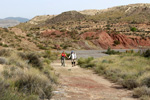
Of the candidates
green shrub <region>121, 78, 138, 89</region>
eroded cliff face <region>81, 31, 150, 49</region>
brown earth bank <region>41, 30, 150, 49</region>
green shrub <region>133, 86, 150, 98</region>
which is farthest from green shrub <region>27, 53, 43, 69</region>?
eroded cliff face <region>81, 31, 150, 49</region>

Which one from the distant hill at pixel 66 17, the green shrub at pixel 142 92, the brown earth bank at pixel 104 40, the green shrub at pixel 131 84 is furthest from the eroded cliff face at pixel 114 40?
the distant hill at pixel 66 17

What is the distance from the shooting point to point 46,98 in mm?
9188

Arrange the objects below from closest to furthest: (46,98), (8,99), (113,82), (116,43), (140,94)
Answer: (8,99) < (46,98) < (140,94) < (113,82) < (116,43)

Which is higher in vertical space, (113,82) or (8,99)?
(8,99)

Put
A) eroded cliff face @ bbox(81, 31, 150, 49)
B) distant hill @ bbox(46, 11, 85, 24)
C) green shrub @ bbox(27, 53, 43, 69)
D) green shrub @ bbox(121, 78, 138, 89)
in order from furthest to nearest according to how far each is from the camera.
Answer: distant hill @ bbox(46, 11, 85, 24)
eroded cliff face @ bbox(81, 31, 150, 49)
green shrub @ bbox(27, 53, 43, 69)
green shrub @ bbox(121, 78, 138, 89)

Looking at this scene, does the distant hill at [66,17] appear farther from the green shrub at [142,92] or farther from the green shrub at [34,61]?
the green shrub at [142,92]

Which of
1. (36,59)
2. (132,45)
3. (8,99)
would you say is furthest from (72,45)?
(8,99)

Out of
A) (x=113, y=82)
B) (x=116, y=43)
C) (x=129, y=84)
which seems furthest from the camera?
(x=116, y=43)

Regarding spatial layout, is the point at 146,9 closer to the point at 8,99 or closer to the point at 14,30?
the point at 14,30

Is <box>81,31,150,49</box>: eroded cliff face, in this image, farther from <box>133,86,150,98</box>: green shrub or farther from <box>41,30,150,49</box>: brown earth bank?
<box>133,86,150,98</box>: green shrub

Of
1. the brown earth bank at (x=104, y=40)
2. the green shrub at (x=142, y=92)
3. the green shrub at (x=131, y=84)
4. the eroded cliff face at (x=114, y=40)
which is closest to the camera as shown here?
the green shrub at (x=142, y=92)

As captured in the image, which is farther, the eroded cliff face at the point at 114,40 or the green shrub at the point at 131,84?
the eroded cliff face at the point at 114,40

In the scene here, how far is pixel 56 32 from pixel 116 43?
16.5 metres

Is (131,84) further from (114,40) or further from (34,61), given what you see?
(114,40)
